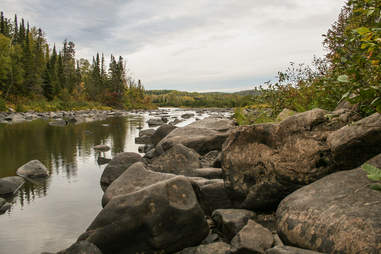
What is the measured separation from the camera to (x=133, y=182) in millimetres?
5168

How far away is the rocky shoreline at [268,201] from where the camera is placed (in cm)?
312

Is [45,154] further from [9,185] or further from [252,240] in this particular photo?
[252,240]

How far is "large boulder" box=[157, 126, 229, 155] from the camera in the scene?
9078 millimetres

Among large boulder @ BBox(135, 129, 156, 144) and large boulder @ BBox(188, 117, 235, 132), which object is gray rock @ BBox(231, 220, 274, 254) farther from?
large boulder @ BBox(135, 129, 156, 144)

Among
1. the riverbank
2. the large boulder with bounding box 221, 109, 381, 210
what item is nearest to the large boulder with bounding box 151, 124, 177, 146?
the riverbank

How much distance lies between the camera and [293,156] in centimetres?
445

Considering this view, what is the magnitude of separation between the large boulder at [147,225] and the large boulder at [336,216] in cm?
125

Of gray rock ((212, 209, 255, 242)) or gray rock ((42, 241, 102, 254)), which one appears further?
gray rock ((212, 209, 255, 242))

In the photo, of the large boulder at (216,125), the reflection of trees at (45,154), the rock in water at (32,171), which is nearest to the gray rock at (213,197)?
the reflection of trees at (45,154)

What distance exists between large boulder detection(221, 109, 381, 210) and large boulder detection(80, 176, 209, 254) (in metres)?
1.21

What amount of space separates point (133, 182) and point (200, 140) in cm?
425

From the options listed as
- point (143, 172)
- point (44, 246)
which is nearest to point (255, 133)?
point (143, 172)

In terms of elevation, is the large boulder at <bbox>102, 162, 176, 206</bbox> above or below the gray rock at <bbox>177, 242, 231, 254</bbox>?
above

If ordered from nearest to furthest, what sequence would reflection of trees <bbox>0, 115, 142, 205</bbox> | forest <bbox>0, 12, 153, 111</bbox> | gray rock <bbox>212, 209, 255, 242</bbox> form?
gray rock <bbox>212, 209, 255, 242</bbox> < reflection of trees <bbox>0, 115, 142, 205</bbox> < forest <bbox>0, 12, 153, 111</bbox>
